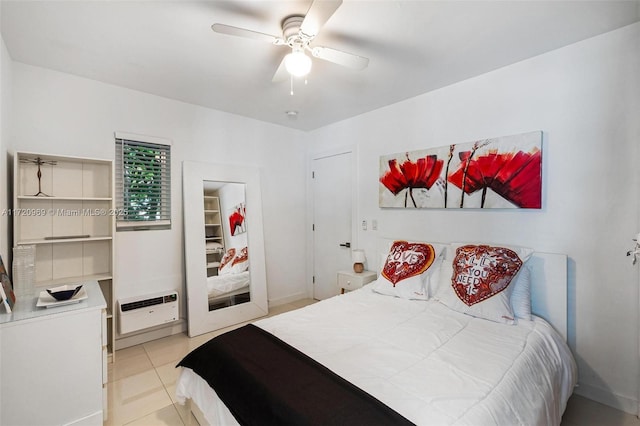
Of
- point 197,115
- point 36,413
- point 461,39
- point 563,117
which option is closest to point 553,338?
point 563,117

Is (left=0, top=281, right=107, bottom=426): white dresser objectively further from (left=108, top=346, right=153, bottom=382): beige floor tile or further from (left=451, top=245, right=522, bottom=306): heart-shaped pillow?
(left=451, top=245, right=522, bottom=306): heart-shaped pillow

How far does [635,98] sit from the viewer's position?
187cm

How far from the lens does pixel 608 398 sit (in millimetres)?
1969

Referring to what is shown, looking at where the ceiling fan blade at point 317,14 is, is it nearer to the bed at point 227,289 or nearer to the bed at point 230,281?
the bed at point 230,281

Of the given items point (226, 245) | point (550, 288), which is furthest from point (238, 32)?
point (550, 288)

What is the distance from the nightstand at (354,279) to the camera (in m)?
3.19

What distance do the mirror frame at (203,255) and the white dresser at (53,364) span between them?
4.15 ft

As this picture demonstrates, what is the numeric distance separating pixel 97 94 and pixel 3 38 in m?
0.70

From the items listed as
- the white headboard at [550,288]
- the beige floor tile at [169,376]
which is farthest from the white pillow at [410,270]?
the beige floor tile at [169,376]

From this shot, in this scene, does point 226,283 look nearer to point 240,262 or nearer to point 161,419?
point 240,262

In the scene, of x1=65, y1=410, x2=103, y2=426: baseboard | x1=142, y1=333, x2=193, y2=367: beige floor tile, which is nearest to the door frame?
x1=142, y1=333, x2=193, y2=367: beige floor tile

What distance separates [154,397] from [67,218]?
5.67 ft

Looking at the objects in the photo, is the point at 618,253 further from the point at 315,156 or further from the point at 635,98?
the point at 315,156

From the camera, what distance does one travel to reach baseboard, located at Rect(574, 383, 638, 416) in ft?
6.20
